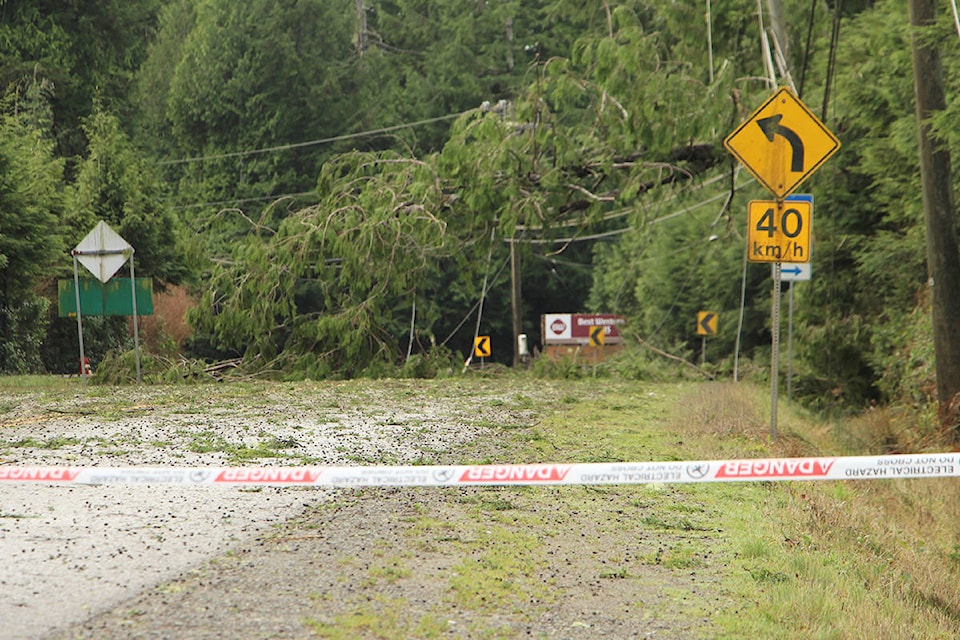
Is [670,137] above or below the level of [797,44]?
below

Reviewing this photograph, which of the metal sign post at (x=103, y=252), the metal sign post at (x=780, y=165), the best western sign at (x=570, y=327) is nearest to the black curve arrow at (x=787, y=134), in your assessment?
the metal sign post at (x=780, y=165)

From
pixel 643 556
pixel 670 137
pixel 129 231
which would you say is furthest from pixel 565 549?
pixel 129 231

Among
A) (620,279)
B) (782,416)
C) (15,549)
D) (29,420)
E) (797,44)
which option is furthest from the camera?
(620,279)

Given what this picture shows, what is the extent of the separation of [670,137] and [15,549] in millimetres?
13634

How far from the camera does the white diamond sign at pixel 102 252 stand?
21969 millimetres

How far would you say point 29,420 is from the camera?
13.0m

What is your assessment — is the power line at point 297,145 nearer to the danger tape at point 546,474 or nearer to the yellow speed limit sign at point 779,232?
the yellow speed limit sign at point 779,232

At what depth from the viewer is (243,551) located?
21.9 feet

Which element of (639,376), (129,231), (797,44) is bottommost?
(639,376)

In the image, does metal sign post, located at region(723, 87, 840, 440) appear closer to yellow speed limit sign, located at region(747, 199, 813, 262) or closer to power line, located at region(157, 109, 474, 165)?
yellow speed limit sign, located at region(747, 199, 813, 262)

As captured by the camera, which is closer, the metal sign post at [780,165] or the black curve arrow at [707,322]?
the metal sign post at [780,165]

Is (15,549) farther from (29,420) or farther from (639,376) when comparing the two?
(639,376)

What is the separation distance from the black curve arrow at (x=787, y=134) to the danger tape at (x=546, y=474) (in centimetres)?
583

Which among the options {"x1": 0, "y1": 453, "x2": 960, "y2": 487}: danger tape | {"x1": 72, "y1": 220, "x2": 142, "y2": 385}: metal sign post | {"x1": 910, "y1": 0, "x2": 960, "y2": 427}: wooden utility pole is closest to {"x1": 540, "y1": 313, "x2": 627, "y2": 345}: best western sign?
{"x1": 72, "y1": 220, "x2": 142, "y2": 385}: metal sign post
